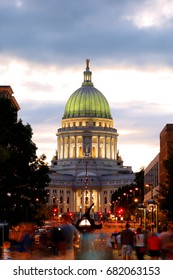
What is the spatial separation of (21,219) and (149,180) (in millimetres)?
103071

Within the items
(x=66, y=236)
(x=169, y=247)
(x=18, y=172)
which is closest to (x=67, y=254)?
(x=66, y=236)

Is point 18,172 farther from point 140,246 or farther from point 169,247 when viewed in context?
point 169,247

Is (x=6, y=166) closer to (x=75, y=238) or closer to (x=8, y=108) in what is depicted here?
(x=8, y=108)

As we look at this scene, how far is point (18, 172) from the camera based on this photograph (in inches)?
2398

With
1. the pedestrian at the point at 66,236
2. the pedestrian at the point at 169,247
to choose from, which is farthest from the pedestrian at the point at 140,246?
the pedestrian at the point at 66,236

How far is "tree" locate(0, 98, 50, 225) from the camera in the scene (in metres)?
58.3

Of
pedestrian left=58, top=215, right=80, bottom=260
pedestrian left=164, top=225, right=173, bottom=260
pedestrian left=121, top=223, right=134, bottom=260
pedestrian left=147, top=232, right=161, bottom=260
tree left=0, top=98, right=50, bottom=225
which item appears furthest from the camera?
tree left=0, top=98, right=50, bottom=225

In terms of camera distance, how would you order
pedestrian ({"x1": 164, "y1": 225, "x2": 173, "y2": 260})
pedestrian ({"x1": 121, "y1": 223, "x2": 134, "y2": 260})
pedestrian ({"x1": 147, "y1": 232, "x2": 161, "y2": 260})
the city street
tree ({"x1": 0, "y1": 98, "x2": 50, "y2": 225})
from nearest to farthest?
1. pedestrian ({"x1": 164, "y1": 225, "x2": 173, "y2": 260})
2. the city street
3. pedestrian ({"x1": 147, "y1": 232, "x2": 161, "y2": 260})
4. pedestrian ({"x1": 121, "y1": 223, "x2": 134, "y2": 260})
5. tree ({"x1": 0, "y1": 98, "x2": 50, "y2": 225})

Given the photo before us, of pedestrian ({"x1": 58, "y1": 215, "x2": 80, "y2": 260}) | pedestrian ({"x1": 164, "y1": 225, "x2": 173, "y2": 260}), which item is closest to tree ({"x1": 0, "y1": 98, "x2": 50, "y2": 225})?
pedestrian ({"x1": 58, "y1": 215, "x2": 80, "y2": 260})

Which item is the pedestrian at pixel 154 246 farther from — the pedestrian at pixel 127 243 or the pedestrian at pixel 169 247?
the pedestrian at pixel 127 243

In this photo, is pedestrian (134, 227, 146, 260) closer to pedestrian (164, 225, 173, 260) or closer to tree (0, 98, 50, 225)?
pedestrian (164, 225, 173, 260)
